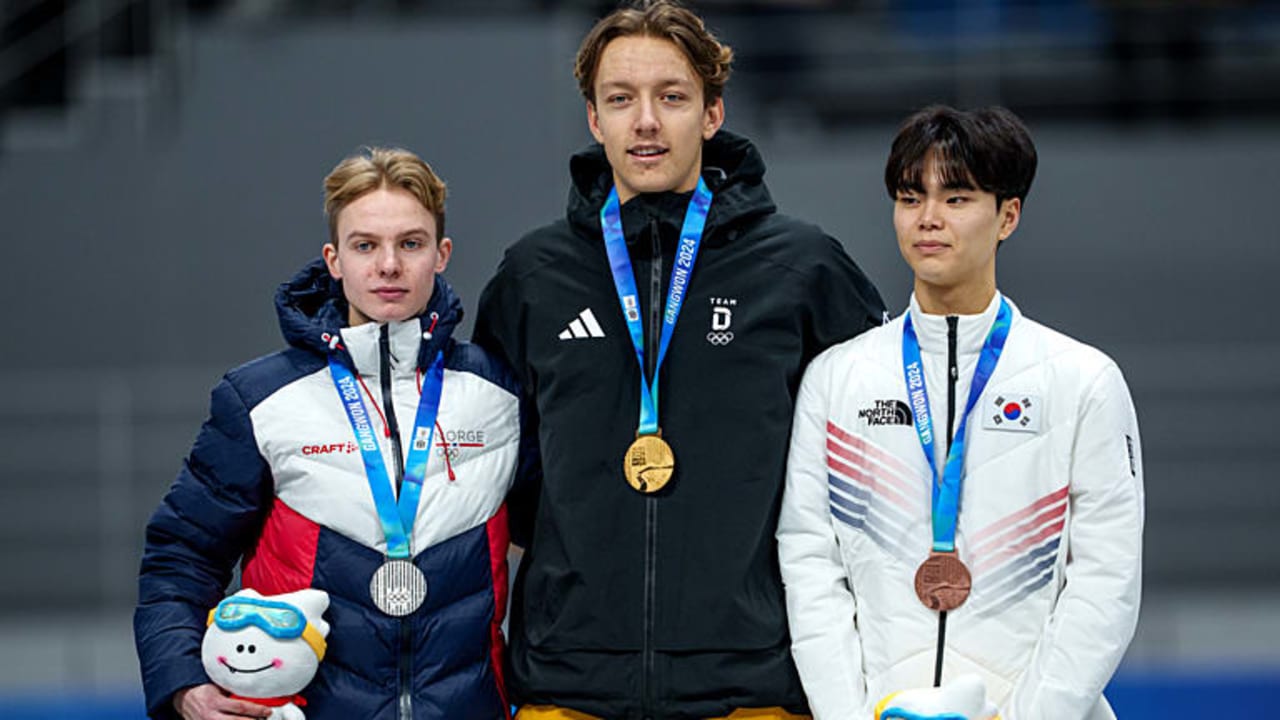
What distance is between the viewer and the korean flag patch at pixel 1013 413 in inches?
111

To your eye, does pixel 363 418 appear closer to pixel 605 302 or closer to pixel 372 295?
pixel 372 295

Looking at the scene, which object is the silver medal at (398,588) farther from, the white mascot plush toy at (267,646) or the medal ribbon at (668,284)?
the medal ribbon at (668,284)

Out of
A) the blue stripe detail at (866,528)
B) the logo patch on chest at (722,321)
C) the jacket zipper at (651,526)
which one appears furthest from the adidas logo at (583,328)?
the blue stripe detail at (866,528)

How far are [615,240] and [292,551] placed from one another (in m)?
0.81

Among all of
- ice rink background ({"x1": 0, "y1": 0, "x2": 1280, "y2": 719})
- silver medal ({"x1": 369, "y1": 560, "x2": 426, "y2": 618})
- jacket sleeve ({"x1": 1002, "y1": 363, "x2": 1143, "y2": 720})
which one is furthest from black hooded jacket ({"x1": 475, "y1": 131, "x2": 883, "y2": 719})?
ice rink background ({"x1": 0, "y1": 0, "x2": 1280, "y2": 719})

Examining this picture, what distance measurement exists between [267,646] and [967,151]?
4.75ft

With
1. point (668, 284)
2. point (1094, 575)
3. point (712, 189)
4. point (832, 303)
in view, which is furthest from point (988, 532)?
point (712, 189)

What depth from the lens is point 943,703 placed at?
2.64m

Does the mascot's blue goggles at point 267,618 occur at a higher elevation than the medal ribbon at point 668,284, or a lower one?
lower

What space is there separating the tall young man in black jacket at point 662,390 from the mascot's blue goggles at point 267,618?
0.41 metres

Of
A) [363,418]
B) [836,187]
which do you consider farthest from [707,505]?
[836,187]

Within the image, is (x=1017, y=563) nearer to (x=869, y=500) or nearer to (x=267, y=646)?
(x=869, y=500)

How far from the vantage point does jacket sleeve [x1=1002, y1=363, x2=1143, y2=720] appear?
271 cm

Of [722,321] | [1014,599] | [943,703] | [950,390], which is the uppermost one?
[722,321]
